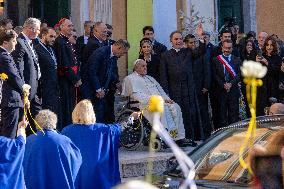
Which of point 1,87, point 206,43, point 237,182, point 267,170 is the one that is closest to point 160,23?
point 206,43

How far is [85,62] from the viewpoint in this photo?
14.4 m

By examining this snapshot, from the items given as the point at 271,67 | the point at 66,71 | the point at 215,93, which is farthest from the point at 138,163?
the point at 271,67

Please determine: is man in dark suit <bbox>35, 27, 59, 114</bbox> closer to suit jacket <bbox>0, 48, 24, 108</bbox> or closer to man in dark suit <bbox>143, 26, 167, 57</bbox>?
suit jacket <bbox>0, 48, 24, 108</bbox>

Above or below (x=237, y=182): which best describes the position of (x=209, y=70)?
above

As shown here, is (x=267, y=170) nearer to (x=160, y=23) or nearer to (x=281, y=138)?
(x=281, y=138)

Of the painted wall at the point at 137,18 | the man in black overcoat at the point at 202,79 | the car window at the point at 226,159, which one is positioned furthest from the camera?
the painted wall at the point at 137,18

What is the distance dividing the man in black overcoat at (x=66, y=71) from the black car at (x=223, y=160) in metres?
5.05

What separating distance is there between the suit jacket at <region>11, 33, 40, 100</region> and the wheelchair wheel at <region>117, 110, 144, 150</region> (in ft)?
7.05

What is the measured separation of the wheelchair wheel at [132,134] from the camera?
13.8 m

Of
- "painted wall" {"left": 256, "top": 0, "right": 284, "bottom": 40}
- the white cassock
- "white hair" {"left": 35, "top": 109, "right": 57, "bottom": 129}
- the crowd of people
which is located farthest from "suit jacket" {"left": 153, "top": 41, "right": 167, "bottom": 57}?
"painted wall" {"left": 256, "top": 0, "right": 284, "bottom": 40}

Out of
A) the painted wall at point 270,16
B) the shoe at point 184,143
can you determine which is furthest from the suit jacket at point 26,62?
the painted wall at point 270,16

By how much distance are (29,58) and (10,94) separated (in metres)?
0.73

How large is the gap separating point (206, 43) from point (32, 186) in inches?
251

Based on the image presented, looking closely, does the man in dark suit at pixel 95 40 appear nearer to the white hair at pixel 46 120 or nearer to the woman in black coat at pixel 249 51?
the woman in black coat at pixel 249 51
